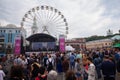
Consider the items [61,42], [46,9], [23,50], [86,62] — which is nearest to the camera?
[86,62]

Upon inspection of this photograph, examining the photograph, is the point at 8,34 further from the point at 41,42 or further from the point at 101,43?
the point at 41,42

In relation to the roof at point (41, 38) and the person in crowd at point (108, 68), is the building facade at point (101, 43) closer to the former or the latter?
the roof at point (41, 38)

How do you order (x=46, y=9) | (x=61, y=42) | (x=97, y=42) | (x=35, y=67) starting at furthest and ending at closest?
(x=97, y=42), (x=46, y=9), (x=61, y=42), (x=35, y=67)

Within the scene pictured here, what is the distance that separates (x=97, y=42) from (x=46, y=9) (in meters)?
90.5

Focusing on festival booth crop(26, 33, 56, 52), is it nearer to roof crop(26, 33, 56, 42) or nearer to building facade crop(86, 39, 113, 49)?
roof crop(26, 33, 56, 42)

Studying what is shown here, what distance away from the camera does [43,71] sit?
7.26 metres

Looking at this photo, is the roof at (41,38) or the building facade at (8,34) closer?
the roof at (41,38)

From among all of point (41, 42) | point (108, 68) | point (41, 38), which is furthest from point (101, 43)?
point (108, 68)

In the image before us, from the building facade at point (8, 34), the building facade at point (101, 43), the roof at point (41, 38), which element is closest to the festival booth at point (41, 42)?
the roof at point (41, 38)

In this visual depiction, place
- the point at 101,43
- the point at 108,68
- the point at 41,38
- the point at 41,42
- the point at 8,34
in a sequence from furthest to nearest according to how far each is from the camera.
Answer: the point at 101,43
the point at 8,34
the point at 41,38
the point at 41,42
the point at 108,68

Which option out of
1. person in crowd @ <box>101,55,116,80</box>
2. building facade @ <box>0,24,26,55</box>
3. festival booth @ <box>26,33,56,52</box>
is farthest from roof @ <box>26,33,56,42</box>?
building facade @ <box>0,24,26,55</box>

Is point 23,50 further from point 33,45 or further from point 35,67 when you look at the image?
point 35,67

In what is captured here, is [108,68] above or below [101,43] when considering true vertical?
below

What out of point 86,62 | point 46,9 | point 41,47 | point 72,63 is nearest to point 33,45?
point 41,47
